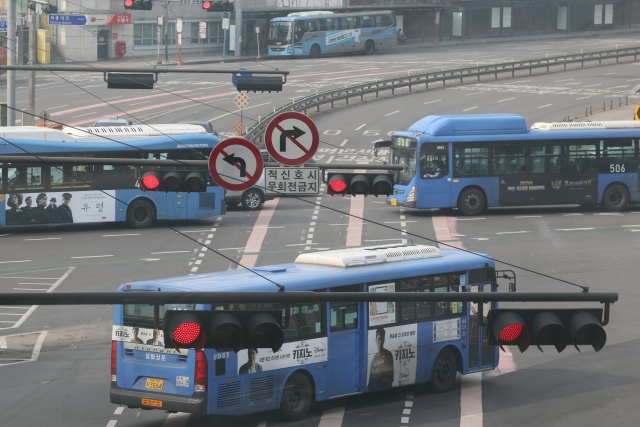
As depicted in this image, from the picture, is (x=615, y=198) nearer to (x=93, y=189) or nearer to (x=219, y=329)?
(x=93, y=189)

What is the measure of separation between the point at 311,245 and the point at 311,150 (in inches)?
500

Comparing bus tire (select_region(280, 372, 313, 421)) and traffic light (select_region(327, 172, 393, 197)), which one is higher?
traffic light (select_region(327, 172, 393, 197))

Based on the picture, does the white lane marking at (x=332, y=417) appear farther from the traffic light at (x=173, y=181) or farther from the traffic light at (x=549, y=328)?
the traffic light at (x=549, y=328)

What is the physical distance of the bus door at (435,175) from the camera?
3431 cm

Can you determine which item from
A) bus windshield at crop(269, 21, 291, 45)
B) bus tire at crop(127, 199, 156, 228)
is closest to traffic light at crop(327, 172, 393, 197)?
bus tire at crop(127, 199, 156, 228)

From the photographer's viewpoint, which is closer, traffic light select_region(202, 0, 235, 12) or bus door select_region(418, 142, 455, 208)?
bus door select_region(418, 142, 455, 208)

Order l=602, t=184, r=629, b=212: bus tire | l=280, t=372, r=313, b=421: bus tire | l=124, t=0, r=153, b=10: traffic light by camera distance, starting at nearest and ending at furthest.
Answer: l=280, t=372, r=313, b=421: bus tire < l=602, t=184, r=629, b=212: bus tire < l=124, t=0, r=153, b=10: traffic light

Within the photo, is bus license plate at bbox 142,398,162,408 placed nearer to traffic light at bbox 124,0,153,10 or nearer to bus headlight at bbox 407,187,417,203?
bus headlight at bbox 407,187,417,203

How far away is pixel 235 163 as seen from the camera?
612 inches

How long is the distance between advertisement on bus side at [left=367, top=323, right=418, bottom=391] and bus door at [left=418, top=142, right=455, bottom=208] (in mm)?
18263

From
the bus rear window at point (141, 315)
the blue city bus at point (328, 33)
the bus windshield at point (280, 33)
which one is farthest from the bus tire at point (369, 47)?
the bus rear window at point (141, 315)

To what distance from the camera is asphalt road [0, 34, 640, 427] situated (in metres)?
15.4

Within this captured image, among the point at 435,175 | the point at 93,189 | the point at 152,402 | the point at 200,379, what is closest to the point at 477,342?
the point at 200,379

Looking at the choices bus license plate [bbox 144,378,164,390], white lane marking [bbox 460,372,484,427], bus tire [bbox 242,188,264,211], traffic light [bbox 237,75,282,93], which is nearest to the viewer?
→ bus license plate [bbox 144,378,164,390]
